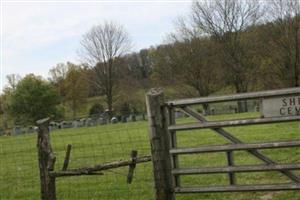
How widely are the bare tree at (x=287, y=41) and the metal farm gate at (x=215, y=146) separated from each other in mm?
52374

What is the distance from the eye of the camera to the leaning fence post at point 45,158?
8.17 metres

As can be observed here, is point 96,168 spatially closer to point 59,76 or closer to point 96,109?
point 96,109

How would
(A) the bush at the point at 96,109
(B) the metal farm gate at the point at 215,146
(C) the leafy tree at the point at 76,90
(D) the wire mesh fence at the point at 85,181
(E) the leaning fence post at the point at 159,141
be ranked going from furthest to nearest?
(C) the leafy tree at the point at 76,90 < (A) the bush at the point at 96,109 < (D) the wire mesh fence at the point at 85,181 < (E) the leaning fence post at the point at 159,141 < (B) the metal farm gate at the point at 215,146

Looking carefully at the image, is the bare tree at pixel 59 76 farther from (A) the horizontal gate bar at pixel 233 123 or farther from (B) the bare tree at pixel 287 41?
(A) the horizontal gate bar at pixel 233 123

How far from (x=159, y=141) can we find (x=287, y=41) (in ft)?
177

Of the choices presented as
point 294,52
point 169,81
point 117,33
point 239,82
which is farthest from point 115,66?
point 294,52

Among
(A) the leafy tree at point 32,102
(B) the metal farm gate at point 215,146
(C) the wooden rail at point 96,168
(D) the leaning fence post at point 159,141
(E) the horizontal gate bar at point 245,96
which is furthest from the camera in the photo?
(A) the leafy tree at point 32,102

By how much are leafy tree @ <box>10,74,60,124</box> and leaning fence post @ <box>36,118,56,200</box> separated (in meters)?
61.7

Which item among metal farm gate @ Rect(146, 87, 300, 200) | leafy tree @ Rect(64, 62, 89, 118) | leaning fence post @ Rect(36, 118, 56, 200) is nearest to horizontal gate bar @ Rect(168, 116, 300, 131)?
metal farm gate @ Rect(146, 87, 300, 200)

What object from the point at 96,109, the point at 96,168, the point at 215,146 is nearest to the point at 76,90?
the point at 96,109

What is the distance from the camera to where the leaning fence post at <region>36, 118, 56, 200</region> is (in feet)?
26.8

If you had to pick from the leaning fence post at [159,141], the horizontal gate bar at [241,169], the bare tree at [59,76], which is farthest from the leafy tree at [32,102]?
the horizontal gate bar at [241,169]

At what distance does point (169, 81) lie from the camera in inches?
2576

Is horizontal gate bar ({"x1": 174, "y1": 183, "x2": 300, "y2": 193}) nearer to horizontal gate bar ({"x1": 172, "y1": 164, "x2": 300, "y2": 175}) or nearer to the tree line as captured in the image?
horizontal gate bar ({"x1": 172, "y1": 164, "x2": 300, "y2": 175})
